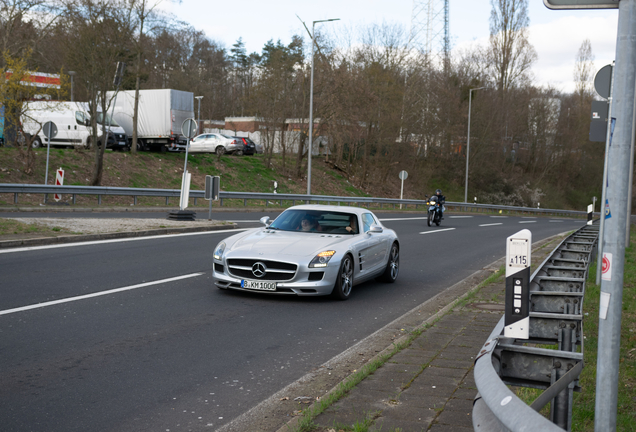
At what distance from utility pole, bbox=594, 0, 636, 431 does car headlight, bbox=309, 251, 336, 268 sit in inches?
237

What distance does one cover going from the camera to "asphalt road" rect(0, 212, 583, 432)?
4672 millimetres

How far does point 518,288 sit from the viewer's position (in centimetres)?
415

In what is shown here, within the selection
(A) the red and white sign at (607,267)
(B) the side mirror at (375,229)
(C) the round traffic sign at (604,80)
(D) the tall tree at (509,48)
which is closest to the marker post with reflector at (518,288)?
(A) the red and white sign at (607,267)

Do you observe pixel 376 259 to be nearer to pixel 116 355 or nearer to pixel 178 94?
pixel 116 355

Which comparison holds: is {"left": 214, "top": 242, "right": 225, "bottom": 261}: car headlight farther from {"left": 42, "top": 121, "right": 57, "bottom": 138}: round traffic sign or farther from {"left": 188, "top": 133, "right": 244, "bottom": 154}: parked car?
{"left": 188, "top": 133, "right": 244, "bottom": 154}: parked car

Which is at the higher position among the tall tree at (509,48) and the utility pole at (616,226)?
the tall tree at (509,48)

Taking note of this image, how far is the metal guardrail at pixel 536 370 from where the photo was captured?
7.72 feet

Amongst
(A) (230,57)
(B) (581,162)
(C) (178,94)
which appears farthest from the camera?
(A) (230,57)

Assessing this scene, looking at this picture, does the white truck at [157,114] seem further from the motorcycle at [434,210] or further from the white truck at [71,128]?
the motorcycle at [434,210]

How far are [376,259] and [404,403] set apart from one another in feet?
20.4

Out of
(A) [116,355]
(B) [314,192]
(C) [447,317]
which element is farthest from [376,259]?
(B) [314,192]

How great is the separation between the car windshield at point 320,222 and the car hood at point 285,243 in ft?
0.91

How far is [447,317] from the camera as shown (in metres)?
7.57

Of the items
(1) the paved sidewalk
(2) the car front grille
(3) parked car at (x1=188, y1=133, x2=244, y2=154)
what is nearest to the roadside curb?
(2) the car front grille
